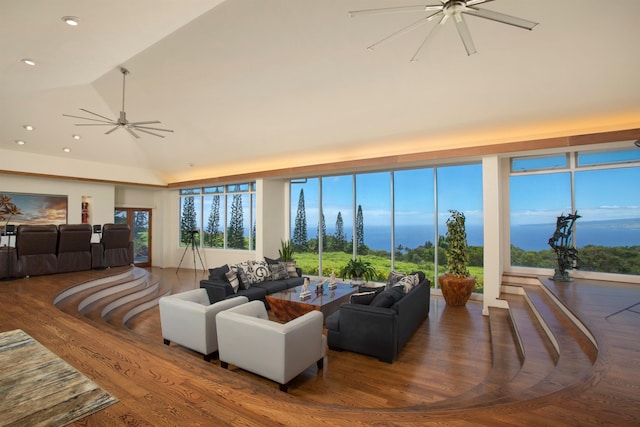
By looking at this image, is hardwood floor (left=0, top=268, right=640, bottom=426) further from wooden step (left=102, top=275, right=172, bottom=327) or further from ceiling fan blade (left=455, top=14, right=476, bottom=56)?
ceiling fan blade (left=455, top=14, right=476, bottom=56)

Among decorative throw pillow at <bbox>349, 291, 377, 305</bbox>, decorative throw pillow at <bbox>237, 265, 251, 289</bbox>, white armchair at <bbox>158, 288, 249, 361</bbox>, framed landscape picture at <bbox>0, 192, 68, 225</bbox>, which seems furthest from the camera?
framed landscape picture at <bbox>0, 192, 68, 225</bbox>

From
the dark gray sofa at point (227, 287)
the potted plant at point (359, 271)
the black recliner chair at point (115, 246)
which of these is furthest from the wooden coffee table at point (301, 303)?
the black recliner chair at point (115, 246)

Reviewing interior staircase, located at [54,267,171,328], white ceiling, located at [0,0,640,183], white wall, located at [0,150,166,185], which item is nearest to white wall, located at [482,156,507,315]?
white ceiling, located at [0,0,640,183]

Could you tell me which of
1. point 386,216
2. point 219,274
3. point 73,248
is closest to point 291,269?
point 219,274

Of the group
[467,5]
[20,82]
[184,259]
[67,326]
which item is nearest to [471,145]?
[467,5]

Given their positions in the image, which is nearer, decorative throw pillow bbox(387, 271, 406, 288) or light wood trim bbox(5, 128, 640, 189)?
light wood trim bbox(5, 128, 640, 189)

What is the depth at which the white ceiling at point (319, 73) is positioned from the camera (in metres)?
Answer: 3.52

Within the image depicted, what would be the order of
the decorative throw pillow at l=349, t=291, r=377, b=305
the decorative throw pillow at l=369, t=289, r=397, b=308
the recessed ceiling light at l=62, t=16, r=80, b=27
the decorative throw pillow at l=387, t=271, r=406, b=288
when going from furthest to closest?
the decorative throw pillow at l=387, t=271, r=406, b=288 → the decorative throw pillow at l=349, t=291, r=377, b=305 → the decorative throw pillow at l=369, t=289, r=397, b=308 → the recessed ceiling light at l=62, t=16, r=80, b=27

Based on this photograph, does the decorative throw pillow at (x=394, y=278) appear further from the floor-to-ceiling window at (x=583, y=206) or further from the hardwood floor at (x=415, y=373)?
the floor-to-ceiling window at (x=583, y=206)

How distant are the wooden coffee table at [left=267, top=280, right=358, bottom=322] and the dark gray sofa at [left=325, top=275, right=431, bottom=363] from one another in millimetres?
513

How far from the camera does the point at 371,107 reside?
532 centimetres

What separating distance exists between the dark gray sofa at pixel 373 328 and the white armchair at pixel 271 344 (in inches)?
22.2

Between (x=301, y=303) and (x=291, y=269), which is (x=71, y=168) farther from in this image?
(x=301, y=303)

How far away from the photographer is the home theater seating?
6031 millimetres
